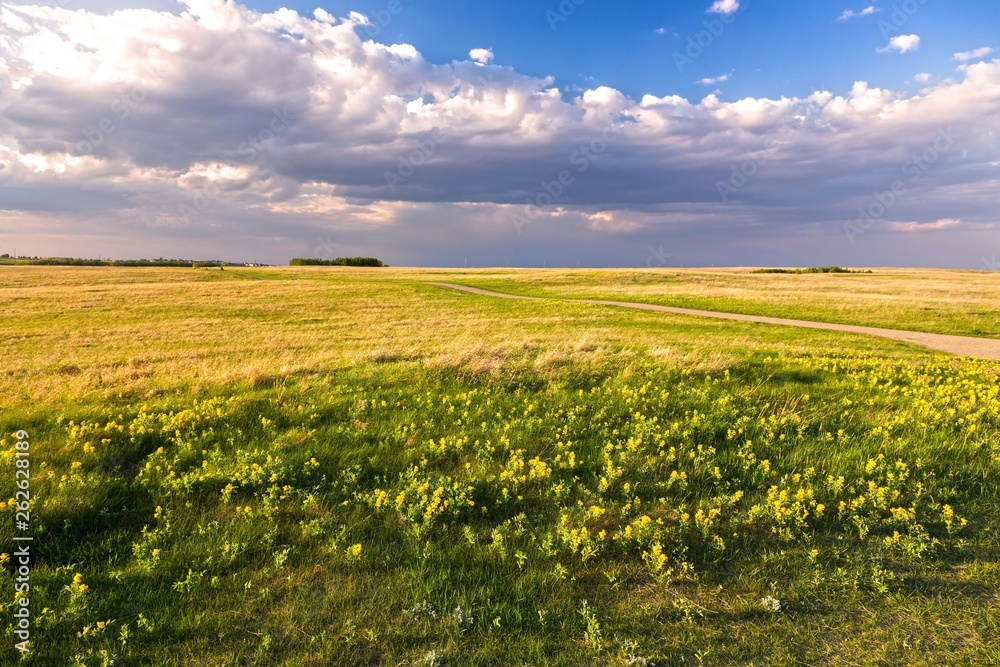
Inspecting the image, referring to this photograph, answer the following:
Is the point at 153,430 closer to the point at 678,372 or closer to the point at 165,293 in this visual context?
the point at 678,372

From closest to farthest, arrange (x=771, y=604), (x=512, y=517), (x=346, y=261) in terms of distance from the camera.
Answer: (x=771, y=604), (x=512, y=517), (x=346, y=261)

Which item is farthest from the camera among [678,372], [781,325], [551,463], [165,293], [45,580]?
[165,293]

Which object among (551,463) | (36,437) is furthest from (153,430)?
(551,463)

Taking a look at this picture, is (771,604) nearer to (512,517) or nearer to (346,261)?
(512,517)

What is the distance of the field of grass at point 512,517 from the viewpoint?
388 centimetres

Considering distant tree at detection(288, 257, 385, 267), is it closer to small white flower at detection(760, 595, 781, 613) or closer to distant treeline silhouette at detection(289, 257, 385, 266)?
distant treeline silhouette at detection(289, 257, 385, 266)

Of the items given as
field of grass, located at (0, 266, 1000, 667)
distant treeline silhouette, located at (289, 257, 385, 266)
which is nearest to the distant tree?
distant treeline silhouette, located at (289, 257, 385, 266)

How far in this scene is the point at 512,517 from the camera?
5.49 metres

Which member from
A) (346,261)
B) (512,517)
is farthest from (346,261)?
(512,517)

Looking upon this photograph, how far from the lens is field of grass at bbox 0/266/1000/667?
388 cm

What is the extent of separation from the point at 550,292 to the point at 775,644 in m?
59.2

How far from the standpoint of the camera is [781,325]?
91.5 feet

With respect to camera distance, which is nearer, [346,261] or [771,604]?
[771,604]

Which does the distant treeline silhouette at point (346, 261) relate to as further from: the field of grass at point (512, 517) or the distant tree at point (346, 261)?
the field of grass at point (512, 517)
